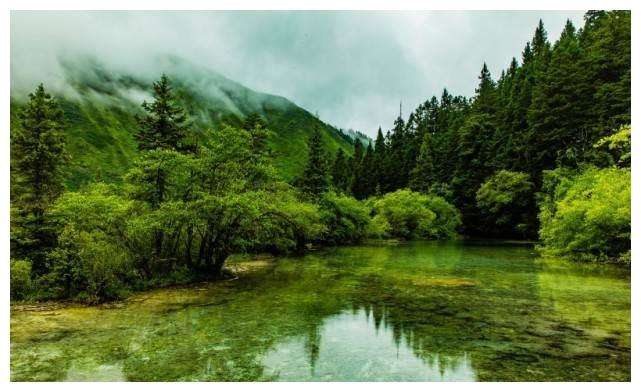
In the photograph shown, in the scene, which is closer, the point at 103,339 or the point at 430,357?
the point at 430,357

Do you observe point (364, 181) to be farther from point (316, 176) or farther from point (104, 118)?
point (104, 118)

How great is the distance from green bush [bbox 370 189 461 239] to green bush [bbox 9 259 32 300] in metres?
41.9

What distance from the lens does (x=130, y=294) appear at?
56.1 feet

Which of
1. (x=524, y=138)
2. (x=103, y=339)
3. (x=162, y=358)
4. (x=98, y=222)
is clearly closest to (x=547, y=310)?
(x=162, y=358)

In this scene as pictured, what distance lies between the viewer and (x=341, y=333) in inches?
464

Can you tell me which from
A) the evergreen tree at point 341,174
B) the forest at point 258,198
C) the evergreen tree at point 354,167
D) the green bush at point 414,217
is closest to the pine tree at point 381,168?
the evergreen tree at point 354,167

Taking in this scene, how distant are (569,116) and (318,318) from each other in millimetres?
49089

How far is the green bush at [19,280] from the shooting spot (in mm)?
16094

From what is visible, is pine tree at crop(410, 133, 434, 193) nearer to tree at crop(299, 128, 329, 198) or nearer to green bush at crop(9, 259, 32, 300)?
tree at crop(299, 128, 329, 198)

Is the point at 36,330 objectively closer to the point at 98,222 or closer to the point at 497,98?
the point at 98,222

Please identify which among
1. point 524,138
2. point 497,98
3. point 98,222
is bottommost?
point 98,222

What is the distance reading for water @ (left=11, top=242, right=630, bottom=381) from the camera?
872 cm

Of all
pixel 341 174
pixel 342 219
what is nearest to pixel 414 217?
pixel 342 219

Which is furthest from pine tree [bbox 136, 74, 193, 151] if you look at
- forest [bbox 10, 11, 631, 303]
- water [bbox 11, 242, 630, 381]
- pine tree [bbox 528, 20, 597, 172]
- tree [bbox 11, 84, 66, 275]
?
pine tree [bbox 528, 20, 597, 172]
